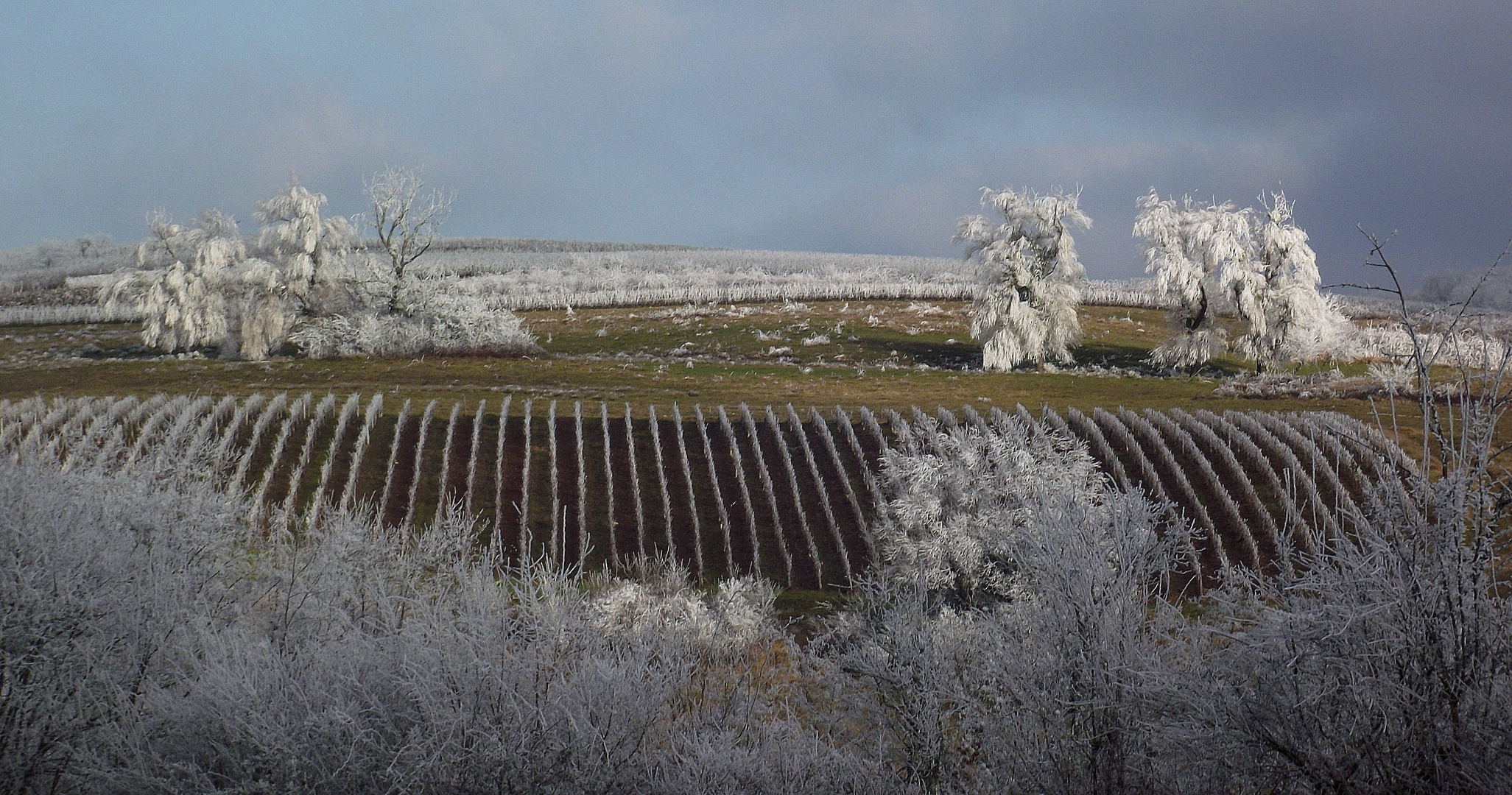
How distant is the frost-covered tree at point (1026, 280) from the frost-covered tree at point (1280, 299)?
6949mm

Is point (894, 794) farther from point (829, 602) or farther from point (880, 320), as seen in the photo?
point (880, 320)

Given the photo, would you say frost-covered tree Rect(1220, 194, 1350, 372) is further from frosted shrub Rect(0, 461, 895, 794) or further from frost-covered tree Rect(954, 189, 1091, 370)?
frosted shrub Rect(0, 461, 895, 794)

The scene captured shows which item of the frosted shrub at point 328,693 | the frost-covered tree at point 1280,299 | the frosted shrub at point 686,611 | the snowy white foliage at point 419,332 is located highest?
the frost-covered tree at point 1280,299

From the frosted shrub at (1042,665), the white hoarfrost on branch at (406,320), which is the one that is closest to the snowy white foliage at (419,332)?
the white hoarfrost on branch at (406,320)

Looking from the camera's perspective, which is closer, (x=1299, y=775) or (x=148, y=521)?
(x=1299, y=775)

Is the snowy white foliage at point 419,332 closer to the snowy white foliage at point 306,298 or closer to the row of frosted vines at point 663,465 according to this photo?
the snowy white foliage at point 306,298

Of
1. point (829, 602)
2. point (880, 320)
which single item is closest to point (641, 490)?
point (829, 602)

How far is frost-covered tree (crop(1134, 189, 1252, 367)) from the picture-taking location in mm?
45250

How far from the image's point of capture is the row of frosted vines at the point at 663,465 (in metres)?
22.5

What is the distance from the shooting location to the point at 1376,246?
6898 mm

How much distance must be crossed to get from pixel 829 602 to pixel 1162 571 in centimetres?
1015

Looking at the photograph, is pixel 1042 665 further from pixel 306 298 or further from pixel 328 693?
pixel 306 298

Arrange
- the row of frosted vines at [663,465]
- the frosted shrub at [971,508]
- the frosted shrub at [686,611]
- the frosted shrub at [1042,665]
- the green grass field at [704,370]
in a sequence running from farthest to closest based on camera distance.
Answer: the green grass field at [704,370] < the row of frosted vines at [663,465] < the frosted shrub at [971,508] < the frosted shrub at [686,611] < the frosted shrub at [1042,665]

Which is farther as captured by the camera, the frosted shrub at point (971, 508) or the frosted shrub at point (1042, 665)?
the frosted shrub at point (971, 508)
